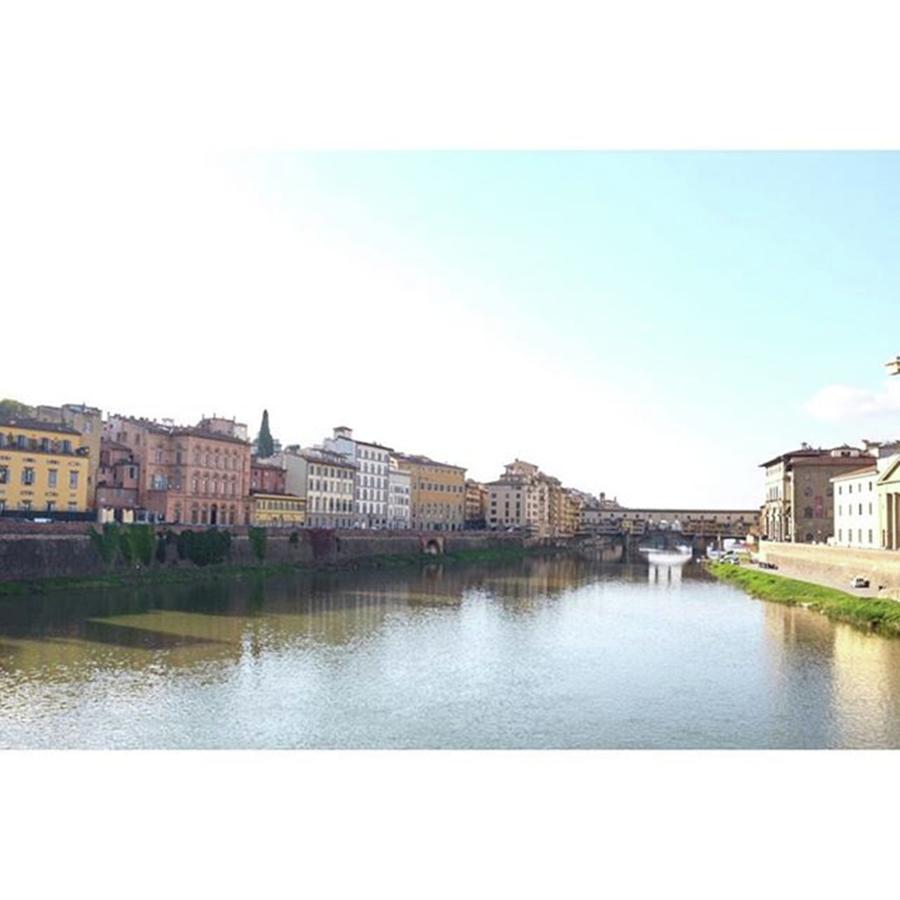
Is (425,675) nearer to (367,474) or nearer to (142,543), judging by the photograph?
(142,543)

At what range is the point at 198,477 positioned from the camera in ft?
93.4

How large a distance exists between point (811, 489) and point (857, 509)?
19.8ft

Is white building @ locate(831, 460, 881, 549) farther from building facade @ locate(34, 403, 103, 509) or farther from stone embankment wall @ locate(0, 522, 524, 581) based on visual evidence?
building facade @ locate(34, 403, 103, 509)

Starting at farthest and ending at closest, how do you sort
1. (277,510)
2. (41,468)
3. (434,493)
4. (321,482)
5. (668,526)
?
1. (668,526)
2. (434,493)
3. (321,482)
4. (277,510)
5. (41,468)

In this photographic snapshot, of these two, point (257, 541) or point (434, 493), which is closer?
point (257, 541)

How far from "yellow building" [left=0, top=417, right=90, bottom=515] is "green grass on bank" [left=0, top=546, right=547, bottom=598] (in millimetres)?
2947

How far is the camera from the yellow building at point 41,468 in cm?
2198

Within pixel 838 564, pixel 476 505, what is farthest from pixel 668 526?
pixel 838 564

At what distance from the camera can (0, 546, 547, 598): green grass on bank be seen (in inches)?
758

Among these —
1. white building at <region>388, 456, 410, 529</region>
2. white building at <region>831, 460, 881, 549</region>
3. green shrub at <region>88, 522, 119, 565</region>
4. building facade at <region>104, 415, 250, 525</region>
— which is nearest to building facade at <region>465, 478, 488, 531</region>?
white building at <region>388, 456, 410, 529</region>

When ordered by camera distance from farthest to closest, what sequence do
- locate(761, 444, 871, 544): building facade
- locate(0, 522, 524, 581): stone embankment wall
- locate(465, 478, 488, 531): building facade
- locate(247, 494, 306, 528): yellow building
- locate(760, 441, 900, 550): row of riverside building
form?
locate(465, 478, 488, 531): building facade, locate(761, 444, 871, 544): building facade, locate(247, 494, 306, 528): yellow building, locate(760, 441, 900, 550): row of riverside building, locate(0, 522, 524, 581): stone embankment wall
